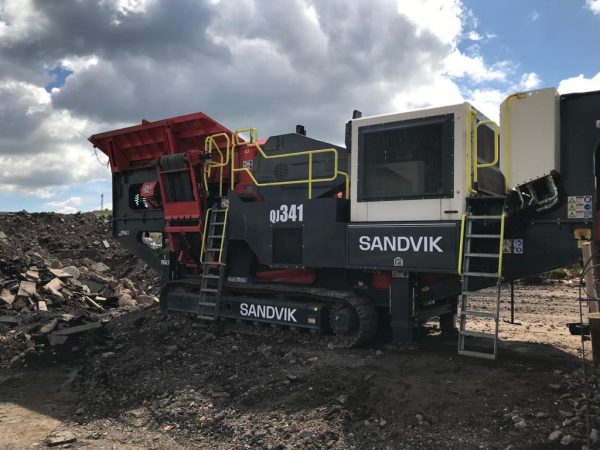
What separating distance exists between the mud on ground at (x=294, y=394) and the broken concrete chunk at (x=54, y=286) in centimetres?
401

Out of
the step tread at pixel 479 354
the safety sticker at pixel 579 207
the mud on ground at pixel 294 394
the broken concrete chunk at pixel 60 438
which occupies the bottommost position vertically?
the broken concrete chunk at pixel 60 438

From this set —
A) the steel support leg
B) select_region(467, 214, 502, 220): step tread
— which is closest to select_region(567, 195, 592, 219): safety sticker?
select_region(467, 214, 502, 220): step tread

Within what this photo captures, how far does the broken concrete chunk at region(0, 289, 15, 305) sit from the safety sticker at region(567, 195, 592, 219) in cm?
1033

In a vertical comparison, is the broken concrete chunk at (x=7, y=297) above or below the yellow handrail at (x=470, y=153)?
below

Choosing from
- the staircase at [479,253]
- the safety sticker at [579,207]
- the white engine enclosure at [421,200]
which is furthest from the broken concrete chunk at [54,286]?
the safety sticker at [579,207]

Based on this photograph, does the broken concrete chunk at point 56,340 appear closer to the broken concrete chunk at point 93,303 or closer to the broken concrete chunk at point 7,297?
the broken concrete chunk at point 7,297

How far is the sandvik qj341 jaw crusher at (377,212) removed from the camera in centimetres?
614

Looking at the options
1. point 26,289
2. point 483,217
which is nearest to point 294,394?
point 483,217

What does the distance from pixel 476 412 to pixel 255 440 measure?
79.5 inches

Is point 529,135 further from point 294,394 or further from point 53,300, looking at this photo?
point 53,300

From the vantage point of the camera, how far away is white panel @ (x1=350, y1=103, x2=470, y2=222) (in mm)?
6328

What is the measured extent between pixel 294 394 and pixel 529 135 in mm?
4047

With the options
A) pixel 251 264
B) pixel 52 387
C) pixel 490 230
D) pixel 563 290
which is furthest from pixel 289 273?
pixel 563 290

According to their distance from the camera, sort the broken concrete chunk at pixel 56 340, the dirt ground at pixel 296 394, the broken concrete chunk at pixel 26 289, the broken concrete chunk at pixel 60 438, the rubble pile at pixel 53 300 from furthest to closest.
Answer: the broken concrete chunk at pixel 26 289
the rubble pile at pixel 53 300
the broken concrete chunk at pixel 56 340
the broken concrete chunk at pixel 60 438
the dirt ground at pixel 296 394
